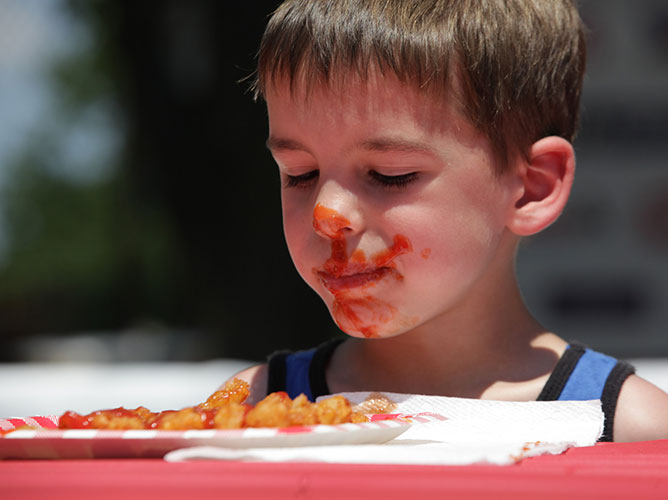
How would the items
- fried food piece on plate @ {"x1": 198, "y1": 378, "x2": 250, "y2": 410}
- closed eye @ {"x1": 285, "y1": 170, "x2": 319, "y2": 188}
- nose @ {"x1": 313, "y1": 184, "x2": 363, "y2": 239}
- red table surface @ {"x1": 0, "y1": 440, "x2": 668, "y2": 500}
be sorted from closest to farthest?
red table surface @ {"x1": 0, "y1": 440, "x2": 668, "y2": 500}, fried food piece on plate @ {"x1": 198, "y1": 378, "x2": 250, "y2": 410}, nose @ {"x1": 313, "y1": 184, "x2": 363, "y2": 239}, closed eye @ {"x1": 285, "y1": 170, "x2": 319, "y2": 188}

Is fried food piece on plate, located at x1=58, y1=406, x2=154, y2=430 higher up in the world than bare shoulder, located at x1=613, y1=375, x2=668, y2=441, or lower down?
higher up

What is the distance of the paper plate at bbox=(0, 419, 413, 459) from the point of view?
2.67 feet

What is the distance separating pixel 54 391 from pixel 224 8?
258 cm

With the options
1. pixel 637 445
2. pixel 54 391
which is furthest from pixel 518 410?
pixel 54 391

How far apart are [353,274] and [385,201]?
0.41 feet

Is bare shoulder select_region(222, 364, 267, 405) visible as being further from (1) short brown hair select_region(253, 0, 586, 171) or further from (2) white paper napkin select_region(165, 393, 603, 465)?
(1) short brown hair select_region(253, 0, 586, 171)

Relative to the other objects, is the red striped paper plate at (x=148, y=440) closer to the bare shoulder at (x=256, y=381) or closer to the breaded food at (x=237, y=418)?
the breaded food at (x=237, y=418)

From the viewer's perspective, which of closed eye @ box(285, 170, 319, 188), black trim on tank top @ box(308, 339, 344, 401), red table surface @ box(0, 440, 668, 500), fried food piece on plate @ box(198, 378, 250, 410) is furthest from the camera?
black trim on tank top @ box(308, 339, 344, 401)

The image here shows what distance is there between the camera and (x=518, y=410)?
3.77ft

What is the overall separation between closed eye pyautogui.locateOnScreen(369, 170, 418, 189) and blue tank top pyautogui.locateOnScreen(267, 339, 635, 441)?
432 mm

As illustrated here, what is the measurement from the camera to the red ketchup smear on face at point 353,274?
4.04ft

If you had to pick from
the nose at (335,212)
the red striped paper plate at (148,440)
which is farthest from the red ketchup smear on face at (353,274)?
the red striped paper plate at (148,440)

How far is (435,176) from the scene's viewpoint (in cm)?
126

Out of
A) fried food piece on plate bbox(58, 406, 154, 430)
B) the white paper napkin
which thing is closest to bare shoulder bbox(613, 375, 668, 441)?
the white paper napkin
